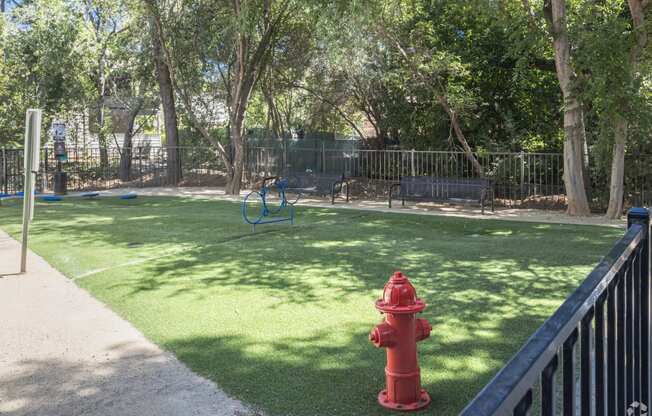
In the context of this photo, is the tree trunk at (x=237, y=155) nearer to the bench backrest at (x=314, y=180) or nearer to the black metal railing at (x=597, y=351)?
the bench backrest at (x=314, y=180)

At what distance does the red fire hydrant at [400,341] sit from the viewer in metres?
4.34

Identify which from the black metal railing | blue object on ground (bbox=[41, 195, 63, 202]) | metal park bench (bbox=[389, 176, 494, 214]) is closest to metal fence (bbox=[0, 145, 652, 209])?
metal park bench (bbox=[389, 176, 494, 214])

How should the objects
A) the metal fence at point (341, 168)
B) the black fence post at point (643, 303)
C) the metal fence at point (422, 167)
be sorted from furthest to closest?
the metal fence at point (422, 167), the metal fence at point (341, 168), the black fence post at point (643, 303)

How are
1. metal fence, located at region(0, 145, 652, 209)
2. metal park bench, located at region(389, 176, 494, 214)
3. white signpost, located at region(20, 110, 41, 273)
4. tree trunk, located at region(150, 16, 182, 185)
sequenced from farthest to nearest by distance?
tree trunk, located at region(150, 16, 182, 185) → metal fence, located at region(0, 145, 652, 209) → metal park bench, located at region(389, 176, 494, 214) → white signpost, located at region(20, 110, 41, 273)

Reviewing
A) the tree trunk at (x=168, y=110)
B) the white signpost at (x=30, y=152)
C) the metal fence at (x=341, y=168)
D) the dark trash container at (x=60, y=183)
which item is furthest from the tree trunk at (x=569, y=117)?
the dark trash container at (x=60, y=183)

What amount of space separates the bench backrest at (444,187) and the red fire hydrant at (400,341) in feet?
41.4

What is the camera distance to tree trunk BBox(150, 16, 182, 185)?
25.8 m

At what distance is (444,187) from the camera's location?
17344 mm

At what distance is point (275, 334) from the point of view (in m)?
6.11

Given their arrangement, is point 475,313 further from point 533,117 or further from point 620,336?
point 533,117

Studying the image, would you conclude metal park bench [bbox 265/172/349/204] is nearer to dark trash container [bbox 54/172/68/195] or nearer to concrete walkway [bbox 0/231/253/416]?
dark trash container [bbox 54/172/68/195]

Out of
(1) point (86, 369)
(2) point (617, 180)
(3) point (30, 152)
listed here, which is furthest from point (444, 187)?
(1) point (86, 369)

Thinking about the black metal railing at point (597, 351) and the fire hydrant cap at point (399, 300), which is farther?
the fire hydrant cap at point (399, 300)

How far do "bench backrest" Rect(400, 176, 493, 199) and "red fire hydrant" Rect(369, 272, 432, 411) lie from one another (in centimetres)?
1262
